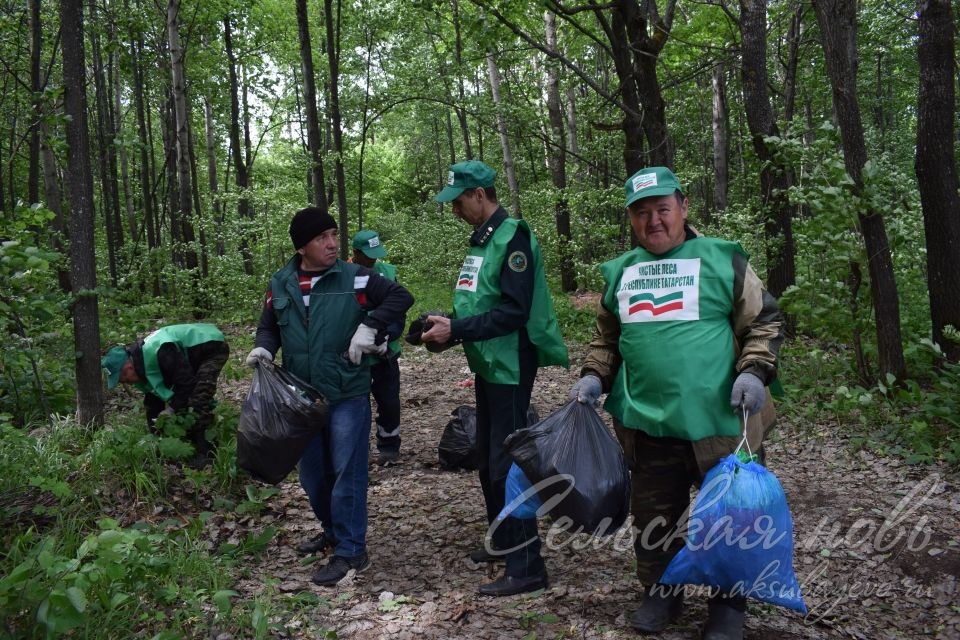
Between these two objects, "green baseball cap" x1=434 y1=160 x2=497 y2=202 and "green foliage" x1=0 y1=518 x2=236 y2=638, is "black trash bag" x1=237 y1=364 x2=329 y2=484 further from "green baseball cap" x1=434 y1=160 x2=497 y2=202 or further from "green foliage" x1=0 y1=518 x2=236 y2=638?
"green baseball cap" x1=434 y1=160 x2=497 y2=202

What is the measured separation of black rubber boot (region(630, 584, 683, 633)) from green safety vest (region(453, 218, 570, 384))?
1162mm

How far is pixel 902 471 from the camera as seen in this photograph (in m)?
4.77

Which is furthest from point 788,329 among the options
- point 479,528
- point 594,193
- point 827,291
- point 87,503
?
point 87,503

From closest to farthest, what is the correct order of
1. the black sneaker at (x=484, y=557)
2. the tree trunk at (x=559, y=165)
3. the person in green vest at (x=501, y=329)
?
the person in green vest at (x=501, y=329) < the black sneaker at (x=484, y=557) < the tree trunk at (x=559, y=165)

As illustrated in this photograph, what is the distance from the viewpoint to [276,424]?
3.37 metres

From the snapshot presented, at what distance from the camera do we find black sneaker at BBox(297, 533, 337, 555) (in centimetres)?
406

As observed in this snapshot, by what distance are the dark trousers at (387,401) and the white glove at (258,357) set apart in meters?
2.00

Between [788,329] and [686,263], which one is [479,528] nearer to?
[686,263]

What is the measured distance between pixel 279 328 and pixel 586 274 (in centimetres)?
602

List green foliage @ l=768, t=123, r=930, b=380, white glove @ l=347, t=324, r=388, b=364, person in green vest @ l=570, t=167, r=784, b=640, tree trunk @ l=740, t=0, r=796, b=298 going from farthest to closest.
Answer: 1. tree trunk @ l=740, t=0, r=796, b=298
2. green foliage @ l=768, t=123, r=930, b=380
3. white glove @ l=347, t=324, r=388, b=364
4. person in green vest @ l=570, t=167, r=784, b=640

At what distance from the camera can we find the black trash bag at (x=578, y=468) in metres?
2.68

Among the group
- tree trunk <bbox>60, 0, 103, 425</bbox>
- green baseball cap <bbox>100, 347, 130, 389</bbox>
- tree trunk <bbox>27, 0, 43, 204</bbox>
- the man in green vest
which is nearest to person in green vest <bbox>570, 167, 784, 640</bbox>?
the man in green vest

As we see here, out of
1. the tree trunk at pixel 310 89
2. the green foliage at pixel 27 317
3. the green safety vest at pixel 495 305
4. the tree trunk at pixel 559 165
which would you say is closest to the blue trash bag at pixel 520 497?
the green safety vest at pixel 495 305

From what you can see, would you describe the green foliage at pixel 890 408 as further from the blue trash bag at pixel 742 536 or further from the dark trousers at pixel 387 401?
the dark trousers at pixel 387 401
